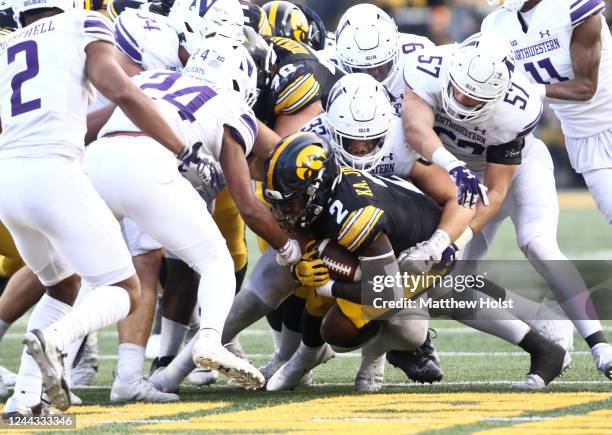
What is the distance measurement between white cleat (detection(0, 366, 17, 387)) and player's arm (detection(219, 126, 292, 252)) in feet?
4.87

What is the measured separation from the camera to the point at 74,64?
424cm

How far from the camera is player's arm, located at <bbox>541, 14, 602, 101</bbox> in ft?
19.6

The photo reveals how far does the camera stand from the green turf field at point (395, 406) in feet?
12.8

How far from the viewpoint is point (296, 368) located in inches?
206

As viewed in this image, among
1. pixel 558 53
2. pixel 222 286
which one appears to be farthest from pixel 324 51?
pixel 222 286

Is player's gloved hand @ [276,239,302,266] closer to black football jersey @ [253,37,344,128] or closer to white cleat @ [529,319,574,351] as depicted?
black football jersey @ [253,37,344,128]

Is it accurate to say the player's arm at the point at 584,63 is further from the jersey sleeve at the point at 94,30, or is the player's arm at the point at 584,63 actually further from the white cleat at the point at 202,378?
the jersey sleeve at the point at 94,30

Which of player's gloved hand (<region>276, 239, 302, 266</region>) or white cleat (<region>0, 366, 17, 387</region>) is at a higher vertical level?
player's gloved hand (<region>276, 239, 302, 266</region>)

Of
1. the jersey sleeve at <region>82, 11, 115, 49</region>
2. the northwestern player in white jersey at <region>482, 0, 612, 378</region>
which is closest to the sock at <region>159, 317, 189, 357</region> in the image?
the jersey sleeve at <region>82, 11, 115, 49</region>

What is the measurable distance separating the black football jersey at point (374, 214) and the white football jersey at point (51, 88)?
111cm

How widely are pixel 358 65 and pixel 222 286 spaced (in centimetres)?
175

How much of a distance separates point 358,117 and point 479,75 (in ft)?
1.88

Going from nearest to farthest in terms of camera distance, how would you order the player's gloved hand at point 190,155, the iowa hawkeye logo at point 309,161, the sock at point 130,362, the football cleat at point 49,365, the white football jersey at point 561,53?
the football cleat at point 49,365, the player's gloved hand at point 190,155, the iowa hawkeye logo at point 309,161, the sock at point 130,362, the white football jersey at point 561,53

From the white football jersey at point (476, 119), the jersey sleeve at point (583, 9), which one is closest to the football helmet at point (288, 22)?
the white football jersey at point (476, 119)
